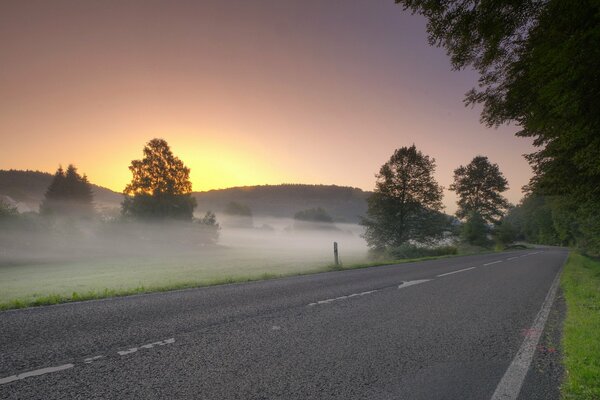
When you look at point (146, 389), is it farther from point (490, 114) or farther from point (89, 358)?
point (490, 114)

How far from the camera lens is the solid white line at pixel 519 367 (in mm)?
3021

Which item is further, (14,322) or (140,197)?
(140,197)

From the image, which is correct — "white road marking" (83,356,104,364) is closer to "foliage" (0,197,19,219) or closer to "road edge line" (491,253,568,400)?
"road edge line" (491,253,568,400)

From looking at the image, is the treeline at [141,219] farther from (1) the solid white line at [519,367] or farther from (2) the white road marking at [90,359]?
(1) the solid white line at [519,367]

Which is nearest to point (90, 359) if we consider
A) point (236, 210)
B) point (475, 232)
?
point (475, 232)

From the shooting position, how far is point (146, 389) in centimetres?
277

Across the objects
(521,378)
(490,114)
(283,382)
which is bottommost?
(521,378)

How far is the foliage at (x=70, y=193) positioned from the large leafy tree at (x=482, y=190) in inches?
2639

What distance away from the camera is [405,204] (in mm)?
31344

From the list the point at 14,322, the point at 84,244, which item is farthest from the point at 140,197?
the point at 14,322

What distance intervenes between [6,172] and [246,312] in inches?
8750

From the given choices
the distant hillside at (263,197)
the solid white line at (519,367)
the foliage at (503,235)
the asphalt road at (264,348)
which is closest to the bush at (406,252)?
the asphalt road at (264,348)

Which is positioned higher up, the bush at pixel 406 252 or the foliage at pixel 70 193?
the foliage at pixel 70 193

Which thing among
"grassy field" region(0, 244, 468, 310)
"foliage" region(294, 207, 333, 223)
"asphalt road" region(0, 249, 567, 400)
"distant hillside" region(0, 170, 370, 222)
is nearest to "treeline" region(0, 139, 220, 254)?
"grassy field" region(0, 244, 468, 310)
